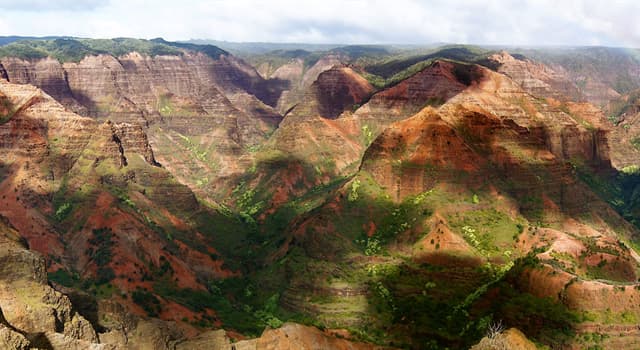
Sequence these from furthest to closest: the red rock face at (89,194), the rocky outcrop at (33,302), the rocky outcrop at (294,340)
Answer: the red rock face at (89,194) → the rocky outcrop at (294,340) → the rocky outcrop at (33,302)

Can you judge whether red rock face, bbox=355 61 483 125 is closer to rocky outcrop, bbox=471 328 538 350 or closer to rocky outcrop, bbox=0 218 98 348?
rocky outcrop, bbox=471 328 538 350

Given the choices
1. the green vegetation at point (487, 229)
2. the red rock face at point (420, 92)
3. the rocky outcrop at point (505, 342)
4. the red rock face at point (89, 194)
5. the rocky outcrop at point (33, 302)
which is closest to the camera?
the rocky outcrop at point (33, 302)

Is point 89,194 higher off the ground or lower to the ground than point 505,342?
lower

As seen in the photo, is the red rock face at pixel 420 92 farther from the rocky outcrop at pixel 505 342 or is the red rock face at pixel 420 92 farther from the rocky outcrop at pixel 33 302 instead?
the rocky outcrop at pixel 33 302

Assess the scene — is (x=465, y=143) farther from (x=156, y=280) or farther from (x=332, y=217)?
(x=156, y=280)

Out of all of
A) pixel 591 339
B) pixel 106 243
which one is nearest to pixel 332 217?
pixel 106 243

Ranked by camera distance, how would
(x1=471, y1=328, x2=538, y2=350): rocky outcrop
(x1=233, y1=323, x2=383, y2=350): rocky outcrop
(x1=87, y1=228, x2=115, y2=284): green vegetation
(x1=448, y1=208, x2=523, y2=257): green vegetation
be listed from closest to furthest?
(x1=471, y1=328, x2=538, y2=350): rocky outcrop < (x1=233, y1=323, x2=383, y2=350): rocky outcrop < (x1=87, y1=228, x2=115, y2=284): green vegetation < (x1=448, y1=208, x2=523, y2=257): green vegetation

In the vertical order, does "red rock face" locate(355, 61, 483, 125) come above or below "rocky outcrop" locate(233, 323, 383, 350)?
above

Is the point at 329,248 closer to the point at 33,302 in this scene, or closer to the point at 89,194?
the point at 89,194

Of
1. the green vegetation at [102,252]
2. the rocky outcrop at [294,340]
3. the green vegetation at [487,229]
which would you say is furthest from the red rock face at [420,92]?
the rocky outcrop at [294,340]

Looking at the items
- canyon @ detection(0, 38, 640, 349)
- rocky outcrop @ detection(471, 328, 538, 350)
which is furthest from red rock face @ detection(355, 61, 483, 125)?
rocky outcrop @ detection(471, 328, 538, 350)

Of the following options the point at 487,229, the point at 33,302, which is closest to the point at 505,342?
the point at 33,302
